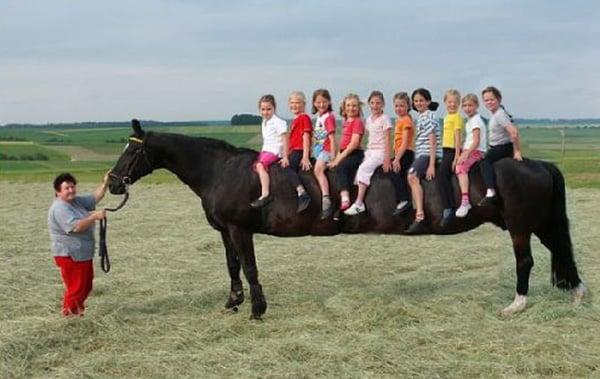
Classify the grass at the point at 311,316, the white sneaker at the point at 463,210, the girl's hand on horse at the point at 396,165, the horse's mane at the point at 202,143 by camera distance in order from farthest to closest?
the horse's mane at the point at 202,143 → the girl's hand on horse at the point at 396,165 → the white sneaker at the point at 463,210 → the grass at the point at 311,316

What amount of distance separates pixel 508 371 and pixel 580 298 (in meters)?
2.45

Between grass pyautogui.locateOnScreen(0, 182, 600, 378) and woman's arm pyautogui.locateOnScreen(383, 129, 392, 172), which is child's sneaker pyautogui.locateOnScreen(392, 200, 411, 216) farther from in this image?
grass pyautogui.locateOnScreen(0, 182, 600, 378)

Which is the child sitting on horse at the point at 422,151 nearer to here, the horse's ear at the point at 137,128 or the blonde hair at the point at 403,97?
the blonde hair at the point at 403,97

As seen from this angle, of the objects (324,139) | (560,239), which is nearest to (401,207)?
(324,139)

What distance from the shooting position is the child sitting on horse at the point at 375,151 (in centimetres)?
700

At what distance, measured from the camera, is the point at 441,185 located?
697cm

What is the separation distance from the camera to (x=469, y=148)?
6.93 metres

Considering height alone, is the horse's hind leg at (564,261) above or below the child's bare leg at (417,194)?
below

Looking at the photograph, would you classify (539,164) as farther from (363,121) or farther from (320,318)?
(320,318)

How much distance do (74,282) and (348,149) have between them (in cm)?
304

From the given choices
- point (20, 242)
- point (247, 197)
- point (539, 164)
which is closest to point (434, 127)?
point (539, 164)

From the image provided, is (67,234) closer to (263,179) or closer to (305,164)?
(263,179)

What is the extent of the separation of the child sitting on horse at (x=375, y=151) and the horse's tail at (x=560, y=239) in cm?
170

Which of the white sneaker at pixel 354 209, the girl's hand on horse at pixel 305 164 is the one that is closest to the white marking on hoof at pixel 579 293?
the white sneaker at pixel 354 209
